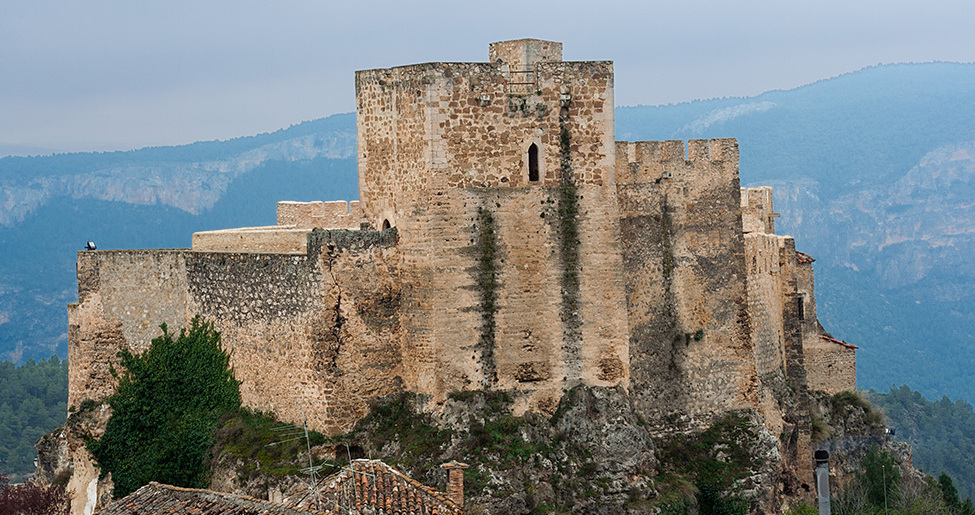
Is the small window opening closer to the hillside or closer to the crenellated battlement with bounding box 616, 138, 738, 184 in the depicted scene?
the crenellated battlement with bounding box 616, 138, 738, 184

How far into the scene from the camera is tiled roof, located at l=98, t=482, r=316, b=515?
1040 inches

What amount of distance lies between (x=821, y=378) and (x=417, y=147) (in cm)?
1834

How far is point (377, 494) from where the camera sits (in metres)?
26.8

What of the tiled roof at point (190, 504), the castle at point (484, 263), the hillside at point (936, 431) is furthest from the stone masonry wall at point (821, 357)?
the hillside at point (936, 431)

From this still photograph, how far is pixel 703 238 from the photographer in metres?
36.2

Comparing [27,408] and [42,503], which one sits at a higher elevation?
[42,503]

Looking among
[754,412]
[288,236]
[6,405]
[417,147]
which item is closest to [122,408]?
[288,236]

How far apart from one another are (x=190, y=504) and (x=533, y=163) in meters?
11.3

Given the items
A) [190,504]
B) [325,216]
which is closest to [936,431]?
[325,216]

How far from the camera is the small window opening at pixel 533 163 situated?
3297cm

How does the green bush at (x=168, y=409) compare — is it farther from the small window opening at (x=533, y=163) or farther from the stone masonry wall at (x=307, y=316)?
the small window opening at (x=533, y=163)

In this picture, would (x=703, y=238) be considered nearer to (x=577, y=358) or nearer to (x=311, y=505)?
(x=577, y=358)

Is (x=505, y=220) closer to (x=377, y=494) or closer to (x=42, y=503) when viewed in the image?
(x=377, y=494)

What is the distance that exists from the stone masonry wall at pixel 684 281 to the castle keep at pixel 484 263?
0.17ft
